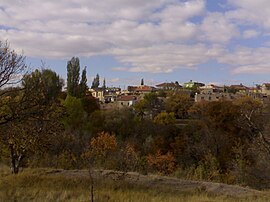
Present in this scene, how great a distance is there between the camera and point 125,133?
53688 mm

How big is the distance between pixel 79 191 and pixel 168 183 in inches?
136

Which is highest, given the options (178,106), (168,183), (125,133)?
(178,106)

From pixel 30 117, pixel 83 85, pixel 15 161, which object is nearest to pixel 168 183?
pixel 30 117

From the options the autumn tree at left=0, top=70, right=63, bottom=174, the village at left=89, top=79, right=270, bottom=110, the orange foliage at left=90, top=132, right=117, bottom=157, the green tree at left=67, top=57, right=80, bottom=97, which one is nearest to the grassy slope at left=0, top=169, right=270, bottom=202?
the autumn tree at left=0, top=70, right=63, bottom=174

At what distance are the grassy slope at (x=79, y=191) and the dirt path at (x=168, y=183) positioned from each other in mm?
404

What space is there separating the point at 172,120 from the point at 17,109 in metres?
47.8

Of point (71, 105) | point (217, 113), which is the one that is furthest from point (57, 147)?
point (217, 113)

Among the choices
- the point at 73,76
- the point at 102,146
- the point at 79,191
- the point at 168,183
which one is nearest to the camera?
the point at 79,191

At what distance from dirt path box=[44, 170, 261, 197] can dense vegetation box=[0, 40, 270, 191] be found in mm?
1745

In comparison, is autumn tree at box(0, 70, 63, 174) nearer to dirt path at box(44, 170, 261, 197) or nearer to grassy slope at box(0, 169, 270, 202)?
grassy slope at box(0, 169, 270, 202)

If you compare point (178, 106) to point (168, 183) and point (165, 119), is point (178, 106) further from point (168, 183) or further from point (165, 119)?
point (168, 183)

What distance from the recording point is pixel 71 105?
50.1 m

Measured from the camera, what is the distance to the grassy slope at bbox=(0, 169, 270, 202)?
1134cm

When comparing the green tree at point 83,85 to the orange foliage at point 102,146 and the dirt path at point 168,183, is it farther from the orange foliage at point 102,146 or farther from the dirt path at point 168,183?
the dirt path at point 168,183
